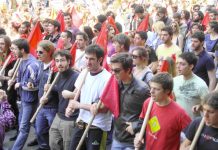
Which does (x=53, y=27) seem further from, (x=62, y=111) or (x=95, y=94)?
(x=95, y=94)

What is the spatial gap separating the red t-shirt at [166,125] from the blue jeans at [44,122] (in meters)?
2.19

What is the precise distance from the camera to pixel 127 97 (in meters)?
4.81

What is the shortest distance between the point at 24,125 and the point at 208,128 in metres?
3.49

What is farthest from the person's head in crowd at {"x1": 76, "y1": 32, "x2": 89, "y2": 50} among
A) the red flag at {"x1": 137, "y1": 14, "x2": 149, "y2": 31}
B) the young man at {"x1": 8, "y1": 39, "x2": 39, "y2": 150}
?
the red flag at {"x1": 137, "y1": 14, "x2": 149, "y2": 31}

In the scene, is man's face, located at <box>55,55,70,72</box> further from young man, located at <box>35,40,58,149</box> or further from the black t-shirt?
the black t-shirt

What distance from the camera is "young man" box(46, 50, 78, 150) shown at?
566 centimetres

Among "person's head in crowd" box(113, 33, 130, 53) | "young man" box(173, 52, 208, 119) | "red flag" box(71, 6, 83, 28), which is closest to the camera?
"young man" box(173, 52, 208, 119)

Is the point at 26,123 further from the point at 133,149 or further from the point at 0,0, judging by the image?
the point at 0,0

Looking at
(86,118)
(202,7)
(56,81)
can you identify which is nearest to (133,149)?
(86,118)

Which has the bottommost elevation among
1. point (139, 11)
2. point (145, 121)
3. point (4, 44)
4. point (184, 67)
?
point (145, 121)

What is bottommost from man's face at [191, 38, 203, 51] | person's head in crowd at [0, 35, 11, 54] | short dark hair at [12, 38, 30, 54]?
person's head in crowd at [0, 35, 11, 54]

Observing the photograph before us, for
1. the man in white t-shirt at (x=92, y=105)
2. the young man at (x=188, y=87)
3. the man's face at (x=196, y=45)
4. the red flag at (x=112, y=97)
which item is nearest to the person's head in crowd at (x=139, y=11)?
the man's face at (x=196, y=45)

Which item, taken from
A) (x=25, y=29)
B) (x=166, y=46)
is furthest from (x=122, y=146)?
(x=25, y=29)

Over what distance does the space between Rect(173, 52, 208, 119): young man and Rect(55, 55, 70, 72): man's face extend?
4.84 ft
